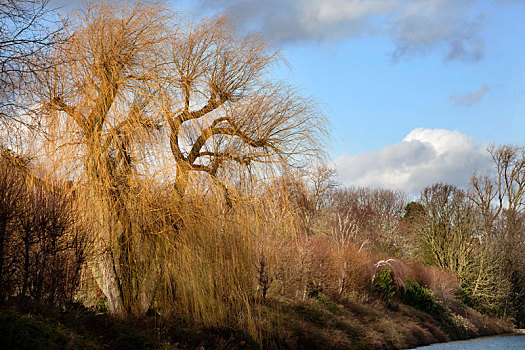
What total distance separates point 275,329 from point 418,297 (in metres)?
13.4

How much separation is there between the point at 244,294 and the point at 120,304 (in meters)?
2.41

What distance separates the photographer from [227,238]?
973cm

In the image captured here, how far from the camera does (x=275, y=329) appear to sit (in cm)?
1279

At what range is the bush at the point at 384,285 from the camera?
21.4m

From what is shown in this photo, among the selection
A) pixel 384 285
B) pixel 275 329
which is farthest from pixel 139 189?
pixel 384 285

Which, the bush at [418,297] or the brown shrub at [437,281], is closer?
the bush at [418,297]

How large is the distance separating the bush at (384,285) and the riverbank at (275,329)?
0.46m

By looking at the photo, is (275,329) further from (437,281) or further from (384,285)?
(437,281)

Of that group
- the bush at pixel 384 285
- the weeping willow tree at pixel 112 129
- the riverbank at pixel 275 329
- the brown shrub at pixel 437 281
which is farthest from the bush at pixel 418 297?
the weeping willow tree at pixel 112 129

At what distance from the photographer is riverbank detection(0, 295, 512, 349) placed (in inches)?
284

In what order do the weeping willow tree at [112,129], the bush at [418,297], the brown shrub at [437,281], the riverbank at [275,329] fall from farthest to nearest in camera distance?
the brown shrub at [437,281] < the bush at [418,297] < the weeping willow tree at [112,129] < the riverbank at [275,329]

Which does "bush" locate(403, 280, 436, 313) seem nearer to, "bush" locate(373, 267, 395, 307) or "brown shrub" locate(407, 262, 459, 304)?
"brown shrub" locate(407, 262, 459, 304)

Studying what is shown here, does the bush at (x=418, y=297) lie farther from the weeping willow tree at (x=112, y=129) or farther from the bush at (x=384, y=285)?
the weeping willow tree at (x=112, y=129)

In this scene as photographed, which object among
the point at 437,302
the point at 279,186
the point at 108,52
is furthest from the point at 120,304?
the point at 437,302
